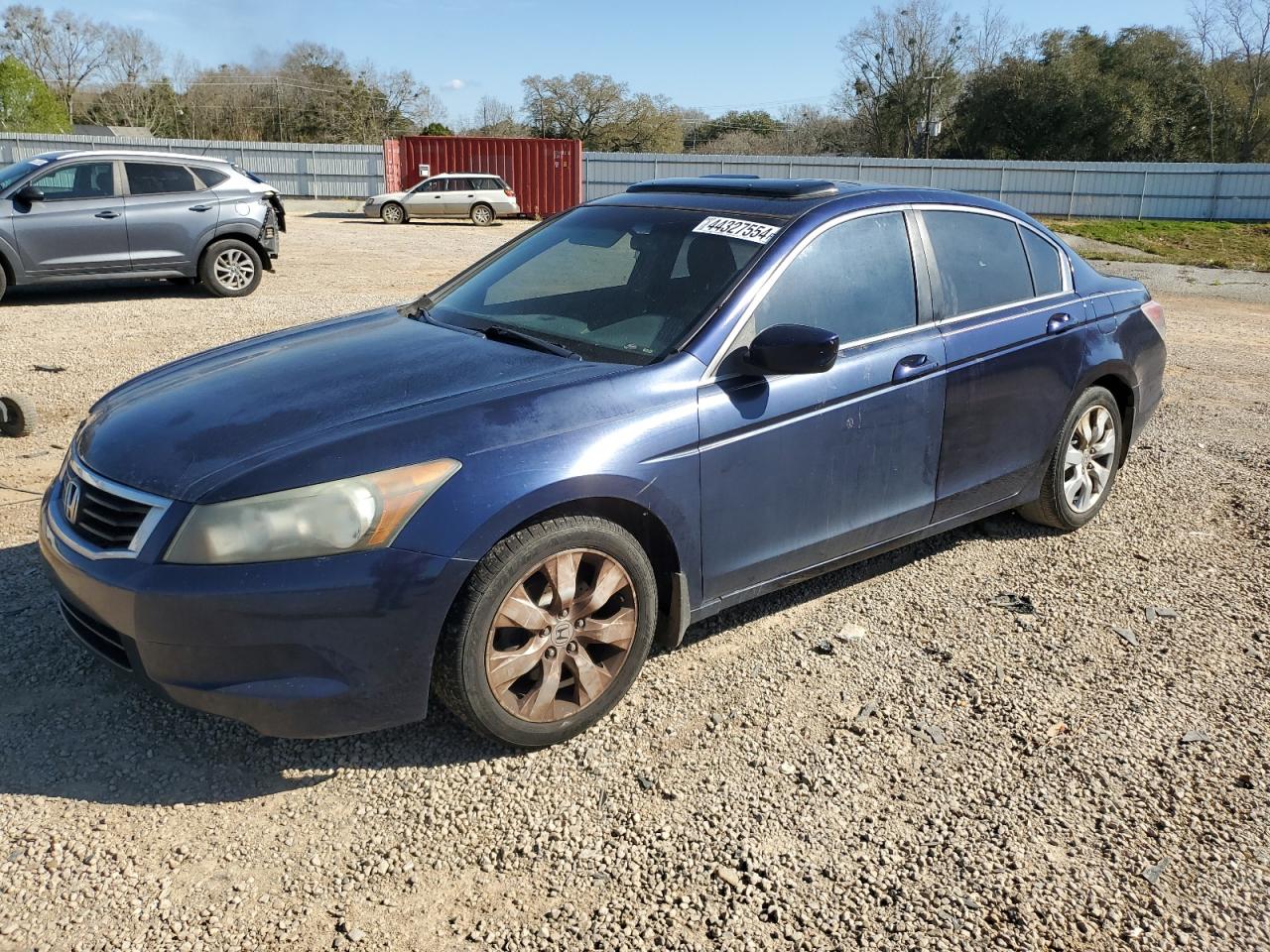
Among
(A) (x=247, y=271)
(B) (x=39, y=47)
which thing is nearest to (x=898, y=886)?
(A) (x=247, y=271)

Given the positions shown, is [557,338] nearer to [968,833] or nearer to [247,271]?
[968,833]

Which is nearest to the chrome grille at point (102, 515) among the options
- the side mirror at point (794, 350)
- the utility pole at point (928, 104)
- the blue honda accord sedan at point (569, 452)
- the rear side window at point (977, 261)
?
the blue honda accord sedan at point (569, 452)

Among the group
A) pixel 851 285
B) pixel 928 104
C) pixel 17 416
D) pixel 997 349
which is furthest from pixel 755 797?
pixel 928 104

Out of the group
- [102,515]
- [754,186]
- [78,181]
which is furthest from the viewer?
[78,181]

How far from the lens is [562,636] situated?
3.10m

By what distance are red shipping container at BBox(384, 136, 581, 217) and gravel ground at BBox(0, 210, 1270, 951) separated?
30140mm

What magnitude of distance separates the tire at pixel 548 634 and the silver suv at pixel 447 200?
90.0 feet

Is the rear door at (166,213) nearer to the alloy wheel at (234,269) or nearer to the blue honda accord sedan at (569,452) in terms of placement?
the alloy wheel at (234,269)

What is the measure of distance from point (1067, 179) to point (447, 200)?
20077mm

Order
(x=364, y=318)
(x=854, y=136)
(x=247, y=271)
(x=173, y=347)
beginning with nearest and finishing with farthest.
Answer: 1. (x=364, y=318)
2. (x=173, y=347)
3. (x=247, y=271)
4. (x=854, y=136)

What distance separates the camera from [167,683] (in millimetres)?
2766

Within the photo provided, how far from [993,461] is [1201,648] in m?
1.07

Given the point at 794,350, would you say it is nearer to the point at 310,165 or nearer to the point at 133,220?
the point at 133,220

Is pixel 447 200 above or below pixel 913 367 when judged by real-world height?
above
